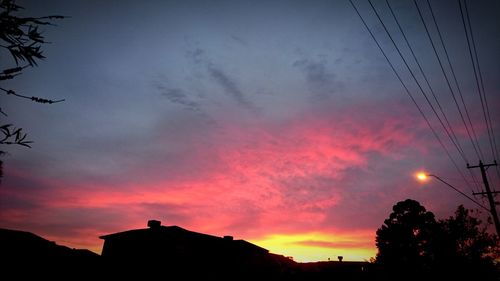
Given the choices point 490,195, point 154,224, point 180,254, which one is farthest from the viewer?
point 154,224

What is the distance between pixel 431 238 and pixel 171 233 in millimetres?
40377

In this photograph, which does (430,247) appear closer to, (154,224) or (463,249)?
(463,249)

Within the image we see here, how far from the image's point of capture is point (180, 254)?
1053 inches

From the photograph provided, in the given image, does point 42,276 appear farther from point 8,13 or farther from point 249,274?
point 249,274

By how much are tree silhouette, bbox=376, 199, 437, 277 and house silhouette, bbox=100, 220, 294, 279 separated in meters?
26.5

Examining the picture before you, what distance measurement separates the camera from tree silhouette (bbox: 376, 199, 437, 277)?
4512 centimetres

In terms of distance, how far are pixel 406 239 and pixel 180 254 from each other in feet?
130

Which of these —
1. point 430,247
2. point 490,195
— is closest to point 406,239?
point 430,247

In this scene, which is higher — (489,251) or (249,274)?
(489,251)

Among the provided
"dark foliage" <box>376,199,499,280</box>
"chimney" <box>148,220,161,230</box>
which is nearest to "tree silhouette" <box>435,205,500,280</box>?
"dark foliage" <box>376,199,499,280</box>

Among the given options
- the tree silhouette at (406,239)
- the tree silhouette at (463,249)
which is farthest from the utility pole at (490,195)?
the tree silhouette at (406,239)

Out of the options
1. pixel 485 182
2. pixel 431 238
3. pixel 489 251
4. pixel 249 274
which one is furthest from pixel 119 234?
pixel 489 251

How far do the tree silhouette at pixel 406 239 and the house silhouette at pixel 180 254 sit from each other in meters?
26.5

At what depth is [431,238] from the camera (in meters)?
45.5
